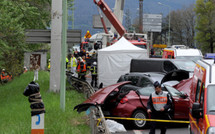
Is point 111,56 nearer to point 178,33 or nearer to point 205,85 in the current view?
point 205,85

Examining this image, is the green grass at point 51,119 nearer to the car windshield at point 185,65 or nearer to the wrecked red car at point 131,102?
the wrecked red car at point 131,102

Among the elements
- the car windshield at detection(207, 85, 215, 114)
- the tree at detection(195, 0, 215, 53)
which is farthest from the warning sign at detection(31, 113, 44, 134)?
the tree at detection(195, 0, 215, 53)

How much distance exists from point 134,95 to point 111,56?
13.1m

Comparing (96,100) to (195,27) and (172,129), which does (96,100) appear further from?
(195,27)

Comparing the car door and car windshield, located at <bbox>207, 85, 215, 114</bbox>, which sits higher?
car windshield, located at <bbox>207, 85, 215, 114</bbox>

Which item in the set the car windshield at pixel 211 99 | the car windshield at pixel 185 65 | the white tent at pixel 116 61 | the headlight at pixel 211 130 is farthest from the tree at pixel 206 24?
the headlight at pixel 211 130

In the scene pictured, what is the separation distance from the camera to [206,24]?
70938 mm

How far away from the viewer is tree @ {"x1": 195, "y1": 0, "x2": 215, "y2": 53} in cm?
7069

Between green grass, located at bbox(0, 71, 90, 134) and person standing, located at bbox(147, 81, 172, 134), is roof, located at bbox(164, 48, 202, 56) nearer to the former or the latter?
green grass, located at bbox(0, 71, 90, 134)

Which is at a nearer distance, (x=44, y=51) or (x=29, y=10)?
(x=29, y=10)

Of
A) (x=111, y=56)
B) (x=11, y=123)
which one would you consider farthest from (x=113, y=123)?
(x=111, y=56)

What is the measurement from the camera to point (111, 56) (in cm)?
2680

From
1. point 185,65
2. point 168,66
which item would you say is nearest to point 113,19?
point 168,66

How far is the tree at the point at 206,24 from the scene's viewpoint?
70.7 metres
